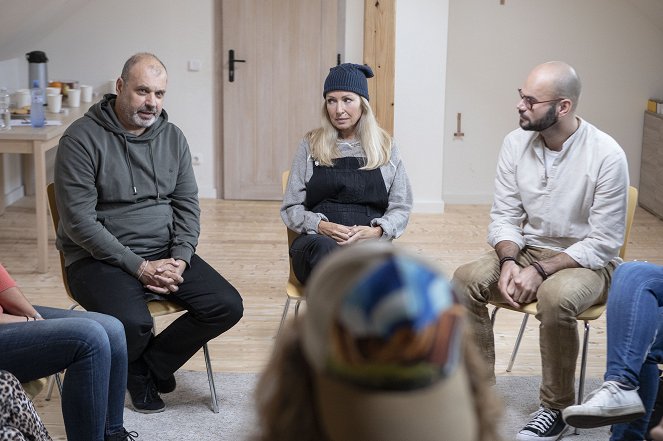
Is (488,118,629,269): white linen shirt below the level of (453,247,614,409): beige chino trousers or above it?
above

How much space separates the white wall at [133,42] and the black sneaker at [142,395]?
3.79 metres

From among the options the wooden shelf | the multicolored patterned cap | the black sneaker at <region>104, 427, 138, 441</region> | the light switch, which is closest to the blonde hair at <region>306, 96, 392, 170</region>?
the black sneaker at <region>104, 427, 138, 441</region>

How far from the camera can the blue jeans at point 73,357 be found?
249 centimetres

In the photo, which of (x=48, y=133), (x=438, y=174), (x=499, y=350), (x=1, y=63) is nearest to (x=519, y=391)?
(x=499, y=350)

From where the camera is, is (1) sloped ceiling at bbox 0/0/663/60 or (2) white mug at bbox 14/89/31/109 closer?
(1) sloped ceiling at bbox 0/0/663/60

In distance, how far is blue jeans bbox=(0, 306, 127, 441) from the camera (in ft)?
8.16

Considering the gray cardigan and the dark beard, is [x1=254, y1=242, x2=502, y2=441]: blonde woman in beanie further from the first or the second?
the gray cardigan

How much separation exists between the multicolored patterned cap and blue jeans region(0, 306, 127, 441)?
1.97 metres

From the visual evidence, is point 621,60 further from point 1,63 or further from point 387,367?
point 387,367

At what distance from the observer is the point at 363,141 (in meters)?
3.66

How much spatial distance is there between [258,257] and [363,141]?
6.03 feet

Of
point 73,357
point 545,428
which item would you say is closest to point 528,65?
point 545,428

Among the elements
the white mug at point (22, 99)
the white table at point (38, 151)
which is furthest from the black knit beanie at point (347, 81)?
the white mug at point (22, 99)

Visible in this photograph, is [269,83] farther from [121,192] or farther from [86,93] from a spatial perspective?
[121,192]
